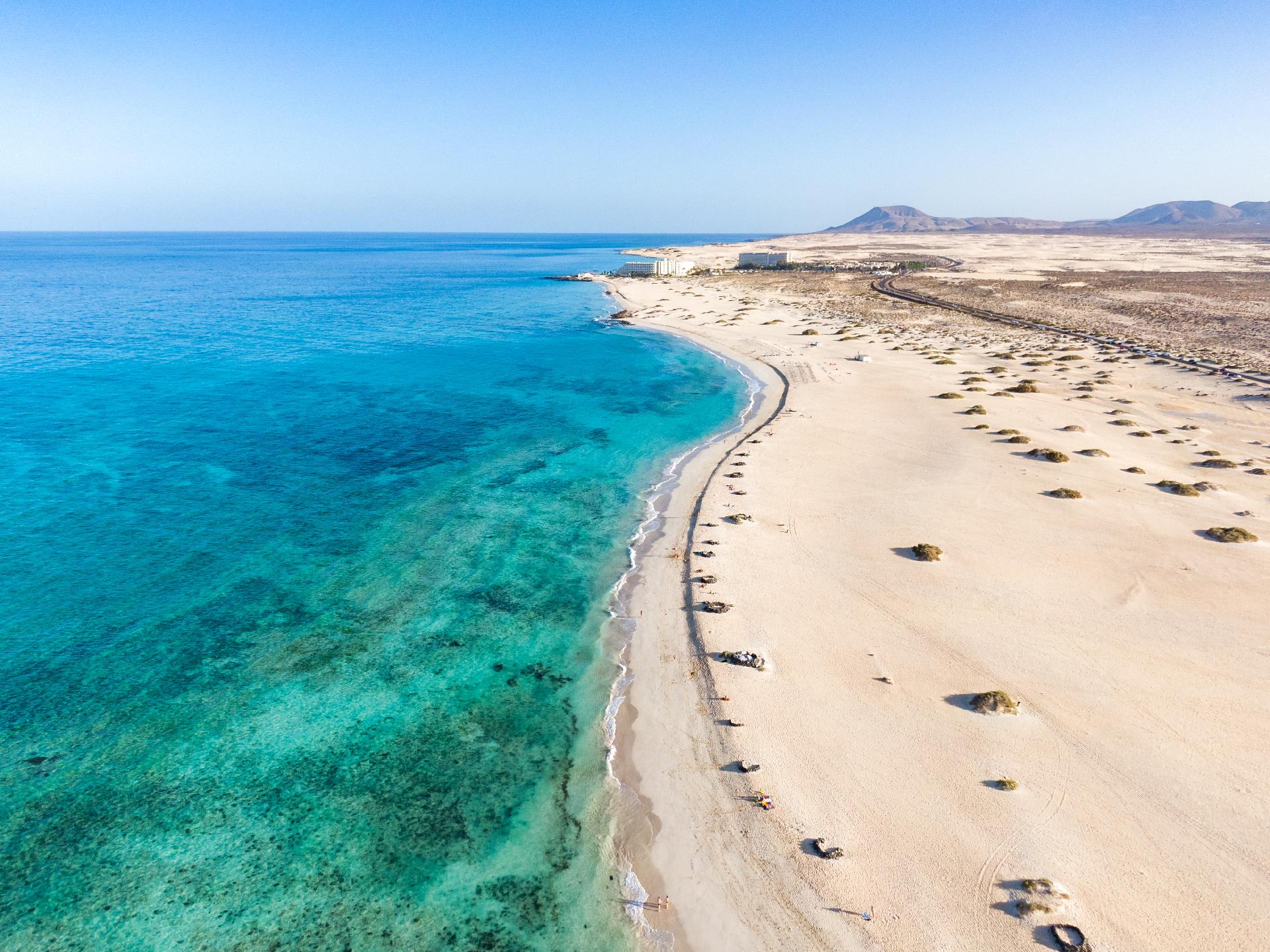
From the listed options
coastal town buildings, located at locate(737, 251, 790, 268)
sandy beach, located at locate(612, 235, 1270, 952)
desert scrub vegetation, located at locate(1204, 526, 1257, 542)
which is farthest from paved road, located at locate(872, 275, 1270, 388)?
coastal town buildings, located at locate(737, 251, 790, 268)

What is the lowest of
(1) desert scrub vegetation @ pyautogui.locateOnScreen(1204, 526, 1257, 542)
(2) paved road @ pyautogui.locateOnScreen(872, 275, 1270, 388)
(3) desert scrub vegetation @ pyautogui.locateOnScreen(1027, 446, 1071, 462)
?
(1) desert scrub vegetation @ pyautogui.locateOnScreen(1204, 526, 1257, 542)

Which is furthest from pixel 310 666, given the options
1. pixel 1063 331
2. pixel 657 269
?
pixel 657 269

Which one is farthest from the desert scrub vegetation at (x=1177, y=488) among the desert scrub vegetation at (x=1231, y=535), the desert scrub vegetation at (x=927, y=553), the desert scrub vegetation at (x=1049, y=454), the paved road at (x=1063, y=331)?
the paved road at (x=1063, y=331)

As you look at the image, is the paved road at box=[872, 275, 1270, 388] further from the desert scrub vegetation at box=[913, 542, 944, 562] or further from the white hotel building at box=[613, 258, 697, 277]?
the white hotel building at box=[613, 258, 697, 277]

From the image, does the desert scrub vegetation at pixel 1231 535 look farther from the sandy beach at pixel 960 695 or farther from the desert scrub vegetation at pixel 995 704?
the desert scrub vegetation at pixel 995 704

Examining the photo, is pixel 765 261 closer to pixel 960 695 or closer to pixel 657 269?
pixel 657 269

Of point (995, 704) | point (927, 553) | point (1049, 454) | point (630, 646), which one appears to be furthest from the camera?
point (1049, 454)

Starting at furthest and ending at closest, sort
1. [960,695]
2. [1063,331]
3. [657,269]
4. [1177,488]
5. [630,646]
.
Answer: [657,269] → [1063,331] → [1177,488] → [630,646] → [960,695]
